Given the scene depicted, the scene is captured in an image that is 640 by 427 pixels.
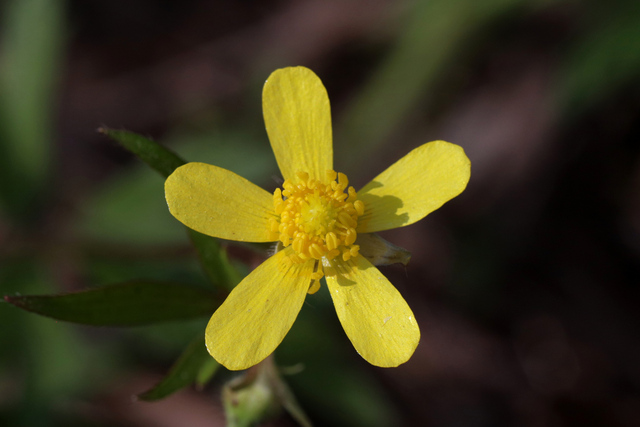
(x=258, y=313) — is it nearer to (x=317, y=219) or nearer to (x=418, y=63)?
(x=317, y=219)

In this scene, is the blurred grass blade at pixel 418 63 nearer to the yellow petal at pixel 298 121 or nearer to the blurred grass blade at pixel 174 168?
the yellow petal at pixel 298 121

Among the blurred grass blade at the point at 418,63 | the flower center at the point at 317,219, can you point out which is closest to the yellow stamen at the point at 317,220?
the flower center at the point at 317,219

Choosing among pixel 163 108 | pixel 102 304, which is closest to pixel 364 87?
pixel 163 108

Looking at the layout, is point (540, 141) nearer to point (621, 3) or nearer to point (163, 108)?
point (621, 3)

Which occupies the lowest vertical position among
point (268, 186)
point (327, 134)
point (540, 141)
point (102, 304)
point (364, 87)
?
point (540, 141)

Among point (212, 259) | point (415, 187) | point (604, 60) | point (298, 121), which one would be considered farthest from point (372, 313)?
point (604, 60)
